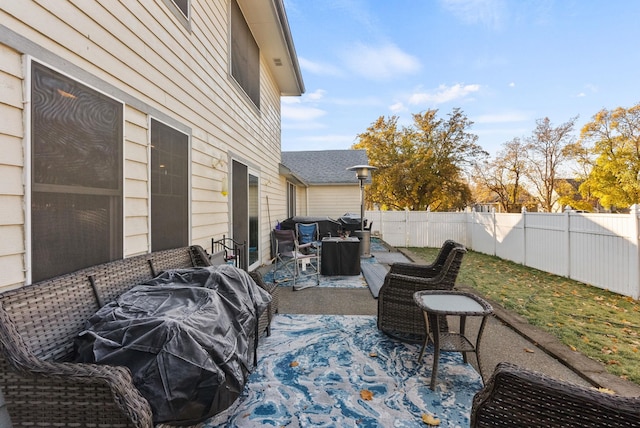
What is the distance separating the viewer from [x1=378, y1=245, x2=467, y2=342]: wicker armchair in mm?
2836

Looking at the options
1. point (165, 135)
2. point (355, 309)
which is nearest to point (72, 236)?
point (165, 135)

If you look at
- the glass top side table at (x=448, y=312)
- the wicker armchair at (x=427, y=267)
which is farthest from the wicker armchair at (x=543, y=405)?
the wicker armchair at (x=427, y=267)

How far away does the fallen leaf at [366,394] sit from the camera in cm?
215

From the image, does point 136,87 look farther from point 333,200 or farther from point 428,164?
point 428,164

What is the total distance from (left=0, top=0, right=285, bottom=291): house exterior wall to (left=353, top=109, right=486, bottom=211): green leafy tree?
1335 centimetres

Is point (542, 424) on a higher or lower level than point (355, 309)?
higher

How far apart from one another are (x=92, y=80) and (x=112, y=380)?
2.06 meters

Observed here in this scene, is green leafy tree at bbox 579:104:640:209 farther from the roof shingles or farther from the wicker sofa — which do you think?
the wicker sofa

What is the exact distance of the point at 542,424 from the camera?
1.04 meters

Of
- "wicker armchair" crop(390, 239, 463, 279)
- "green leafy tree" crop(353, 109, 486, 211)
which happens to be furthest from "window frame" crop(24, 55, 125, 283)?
"green leafy tree" crop(353, 109, 486, 211)

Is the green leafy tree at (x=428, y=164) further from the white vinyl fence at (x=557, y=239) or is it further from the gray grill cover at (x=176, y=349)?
the gray grill cover at (x=176, y=349)

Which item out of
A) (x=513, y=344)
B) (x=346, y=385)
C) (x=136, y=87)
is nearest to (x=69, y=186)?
(x=136, y=87)

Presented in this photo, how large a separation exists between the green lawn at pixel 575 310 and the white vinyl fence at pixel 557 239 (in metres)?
0.29

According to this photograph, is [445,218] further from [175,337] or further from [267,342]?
[175,337]
